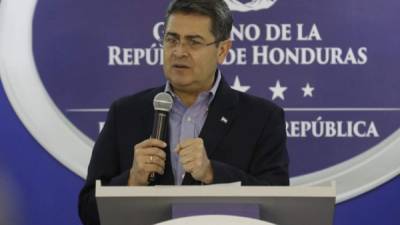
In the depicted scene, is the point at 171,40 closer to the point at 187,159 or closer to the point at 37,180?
the point at 187,159

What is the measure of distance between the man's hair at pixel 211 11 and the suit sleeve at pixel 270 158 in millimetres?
337

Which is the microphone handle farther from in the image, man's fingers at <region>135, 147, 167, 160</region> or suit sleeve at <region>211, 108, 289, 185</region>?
suit sleeve at <region>211, 108, 289, 185</region>

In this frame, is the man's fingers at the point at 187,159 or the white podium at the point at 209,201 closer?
the white podium at the point at 209,201

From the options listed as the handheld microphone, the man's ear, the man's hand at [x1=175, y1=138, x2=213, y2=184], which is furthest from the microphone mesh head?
the man's ear

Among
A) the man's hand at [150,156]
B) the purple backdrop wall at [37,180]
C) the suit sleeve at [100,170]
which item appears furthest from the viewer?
the purple backdrop wall at [37,180]

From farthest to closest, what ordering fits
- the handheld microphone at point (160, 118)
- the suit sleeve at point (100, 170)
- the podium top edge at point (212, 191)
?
the suit sleeve at point (100, 170), the handheld microphone at point (160, 118), the podium top edge at point (212, 191)

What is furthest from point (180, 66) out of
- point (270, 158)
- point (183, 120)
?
point (270, 158)

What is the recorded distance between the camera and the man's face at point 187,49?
2.71 meters

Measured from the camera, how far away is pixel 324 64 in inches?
149

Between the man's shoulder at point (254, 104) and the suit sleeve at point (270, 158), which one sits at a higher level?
the man's shoulder at point (254, 104)

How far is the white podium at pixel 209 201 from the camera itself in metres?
2.02

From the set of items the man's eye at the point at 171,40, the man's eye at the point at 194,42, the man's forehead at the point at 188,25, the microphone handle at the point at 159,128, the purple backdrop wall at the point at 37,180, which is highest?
the man's forehead at the point at 188,25

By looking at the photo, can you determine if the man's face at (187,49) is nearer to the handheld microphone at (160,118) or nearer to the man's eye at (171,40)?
the man's eye at (171,40)

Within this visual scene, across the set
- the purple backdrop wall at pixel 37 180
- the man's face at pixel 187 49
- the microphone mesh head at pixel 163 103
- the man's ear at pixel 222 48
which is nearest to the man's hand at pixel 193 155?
the microphone mesh head at pixel 163 103
